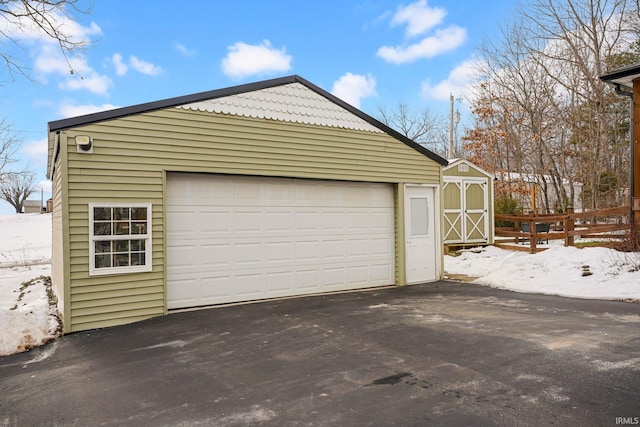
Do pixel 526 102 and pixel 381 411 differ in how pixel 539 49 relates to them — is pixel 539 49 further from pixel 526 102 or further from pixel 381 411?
pixel 381 411

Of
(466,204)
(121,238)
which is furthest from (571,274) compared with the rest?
(121,238)

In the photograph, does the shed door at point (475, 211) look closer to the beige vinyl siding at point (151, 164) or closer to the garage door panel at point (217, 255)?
the beige vinyl siding at point (151, 164)

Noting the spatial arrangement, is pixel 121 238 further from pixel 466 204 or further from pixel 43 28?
pixel 466 204

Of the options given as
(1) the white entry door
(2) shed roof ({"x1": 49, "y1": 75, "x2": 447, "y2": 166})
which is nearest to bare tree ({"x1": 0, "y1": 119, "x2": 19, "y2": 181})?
(2) shed roof ({"x1": 49, "y1": 75, "x2": 447, "y2": 166})

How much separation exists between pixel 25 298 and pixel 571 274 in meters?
10.3

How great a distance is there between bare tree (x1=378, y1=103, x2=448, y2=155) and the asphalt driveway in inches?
980

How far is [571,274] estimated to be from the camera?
7.97 metres

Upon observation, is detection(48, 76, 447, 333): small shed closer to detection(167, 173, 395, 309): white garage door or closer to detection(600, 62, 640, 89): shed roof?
detection(167, 173, 395, 309): white garage door

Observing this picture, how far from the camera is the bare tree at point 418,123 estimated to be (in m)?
29.7

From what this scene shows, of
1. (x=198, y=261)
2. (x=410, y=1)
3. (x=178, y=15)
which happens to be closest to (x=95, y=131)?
(x=198, y=261)

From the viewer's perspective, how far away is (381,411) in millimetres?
2936

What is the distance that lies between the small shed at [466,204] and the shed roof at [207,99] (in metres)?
3.88

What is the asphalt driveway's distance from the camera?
293 centimetres

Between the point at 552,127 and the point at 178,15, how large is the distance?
55.7 ft
